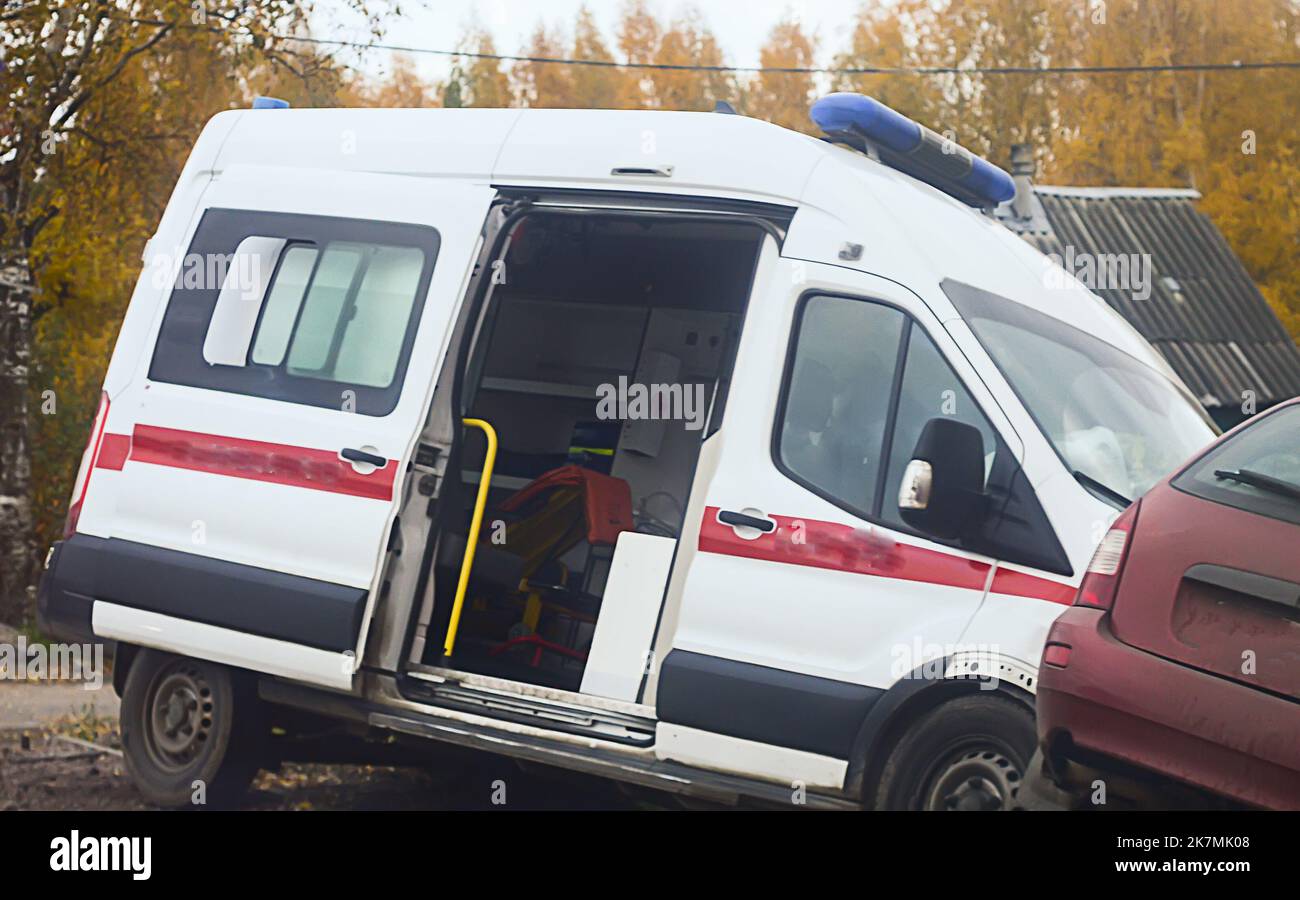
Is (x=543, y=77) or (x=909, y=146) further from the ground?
(x=543, y=77)

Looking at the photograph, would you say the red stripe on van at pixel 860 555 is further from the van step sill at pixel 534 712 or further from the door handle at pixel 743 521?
the van step sill at pixel 534 712

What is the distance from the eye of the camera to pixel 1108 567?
4.15 metres

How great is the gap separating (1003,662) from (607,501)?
9.70 feet

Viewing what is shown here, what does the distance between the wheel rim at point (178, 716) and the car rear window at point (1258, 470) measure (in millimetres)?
4217

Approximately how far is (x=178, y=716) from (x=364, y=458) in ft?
5.06

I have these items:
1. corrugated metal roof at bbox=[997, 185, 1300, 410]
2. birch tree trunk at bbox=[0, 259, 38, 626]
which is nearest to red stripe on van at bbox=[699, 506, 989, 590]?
birch tree trunk at bbox=[0, 259, 38, 626]

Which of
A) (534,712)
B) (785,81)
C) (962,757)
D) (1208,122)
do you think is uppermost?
(785,81)

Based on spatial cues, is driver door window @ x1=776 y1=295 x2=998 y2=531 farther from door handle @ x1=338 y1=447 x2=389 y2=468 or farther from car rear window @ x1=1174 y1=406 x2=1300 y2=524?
door handle @ x1=338 y1=447 x2=389 y2=468

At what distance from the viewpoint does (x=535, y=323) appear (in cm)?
881

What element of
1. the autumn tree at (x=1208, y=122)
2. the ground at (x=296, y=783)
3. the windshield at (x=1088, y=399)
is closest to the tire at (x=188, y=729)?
the ground at (x=296, y=783)

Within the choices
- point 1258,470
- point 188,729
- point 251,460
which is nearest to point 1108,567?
point 1258,470

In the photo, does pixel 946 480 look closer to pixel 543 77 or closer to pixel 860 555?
pixel 860 555

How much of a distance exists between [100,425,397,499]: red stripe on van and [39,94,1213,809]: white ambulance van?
0.06 feet

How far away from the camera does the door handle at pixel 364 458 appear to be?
244 inches
